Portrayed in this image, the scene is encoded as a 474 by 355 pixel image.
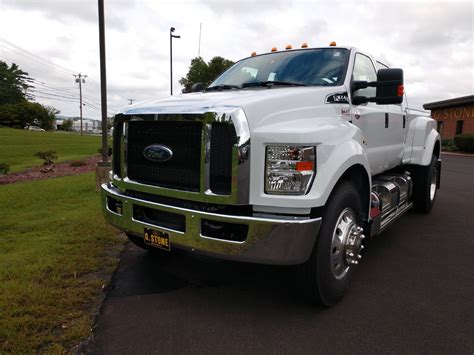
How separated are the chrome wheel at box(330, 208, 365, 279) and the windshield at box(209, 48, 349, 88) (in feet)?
4.25

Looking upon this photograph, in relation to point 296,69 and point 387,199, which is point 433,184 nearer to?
point 387,199

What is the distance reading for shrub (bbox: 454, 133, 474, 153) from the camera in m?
26.9

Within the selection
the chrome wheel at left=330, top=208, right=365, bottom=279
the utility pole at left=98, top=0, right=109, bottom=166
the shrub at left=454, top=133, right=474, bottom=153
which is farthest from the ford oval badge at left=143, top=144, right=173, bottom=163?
the shrub at left=454, top=133, right=474, bottom=153

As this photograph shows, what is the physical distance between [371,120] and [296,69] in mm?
946

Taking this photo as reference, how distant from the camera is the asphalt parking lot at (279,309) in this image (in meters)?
2.67

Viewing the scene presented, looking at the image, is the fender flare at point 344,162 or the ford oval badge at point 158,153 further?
the ford oval badge at point 158,153

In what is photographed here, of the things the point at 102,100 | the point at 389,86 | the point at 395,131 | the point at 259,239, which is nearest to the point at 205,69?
the point at 102,100

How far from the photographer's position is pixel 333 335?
9.14 ft

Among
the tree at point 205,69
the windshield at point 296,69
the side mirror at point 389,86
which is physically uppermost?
the tree at point 205,69

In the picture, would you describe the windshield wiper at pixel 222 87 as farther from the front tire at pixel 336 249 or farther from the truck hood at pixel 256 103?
the front tire at pixel 336 249

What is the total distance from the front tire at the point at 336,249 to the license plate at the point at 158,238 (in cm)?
109

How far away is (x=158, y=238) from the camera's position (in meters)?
3.14

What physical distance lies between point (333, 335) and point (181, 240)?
1.29 metres

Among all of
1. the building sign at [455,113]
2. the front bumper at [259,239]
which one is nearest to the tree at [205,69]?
the building sign at [455,113]
